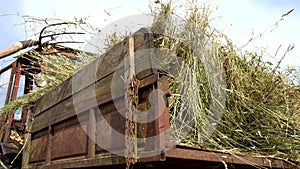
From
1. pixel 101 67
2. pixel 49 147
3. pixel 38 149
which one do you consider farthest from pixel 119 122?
pixel 38 149

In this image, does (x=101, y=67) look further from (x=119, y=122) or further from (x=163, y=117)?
(x=163, y=117)

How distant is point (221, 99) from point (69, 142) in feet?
3.61

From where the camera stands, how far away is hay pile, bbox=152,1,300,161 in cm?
181

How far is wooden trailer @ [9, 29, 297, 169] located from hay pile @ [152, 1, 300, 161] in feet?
0.45

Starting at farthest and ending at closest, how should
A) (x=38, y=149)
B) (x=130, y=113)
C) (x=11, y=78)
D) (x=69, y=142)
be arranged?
1. (x=11, y=78)
2. (x=38, y=149)
3. (x=69, y=142)
4. (x=130, y=113)

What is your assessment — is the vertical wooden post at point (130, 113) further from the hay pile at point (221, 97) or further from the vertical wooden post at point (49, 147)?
the vertical wooden post at point (49, 147)

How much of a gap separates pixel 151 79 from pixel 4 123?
9.41ft

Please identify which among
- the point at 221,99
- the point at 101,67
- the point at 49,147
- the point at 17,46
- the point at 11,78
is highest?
the point at 17,46

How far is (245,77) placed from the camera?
6.89 feet

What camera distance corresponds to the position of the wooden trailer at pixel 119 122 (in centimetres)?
154

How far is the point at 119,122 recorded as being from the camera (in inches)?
71.0

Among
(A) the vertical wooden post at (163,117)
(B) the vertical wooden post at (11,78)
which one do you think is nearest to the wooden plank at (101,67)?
(A) the vertical wooden post at (163,117)

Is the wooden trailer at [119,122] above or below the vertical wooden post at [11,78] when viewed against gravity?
below

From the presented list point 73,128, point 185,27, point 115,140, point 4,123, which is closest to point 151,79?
point 115,140
